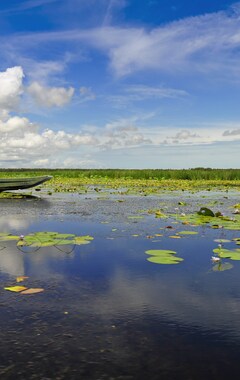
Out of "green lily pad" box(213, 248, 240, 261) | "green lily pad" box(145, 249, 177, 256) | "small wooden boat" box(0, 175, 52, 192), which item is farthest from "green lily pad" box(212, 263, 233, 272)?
"small wooden boat" box(0, 175, 52, 192)

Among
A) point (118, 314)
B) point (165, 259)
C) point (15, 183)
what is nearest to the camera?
point (118, 314)

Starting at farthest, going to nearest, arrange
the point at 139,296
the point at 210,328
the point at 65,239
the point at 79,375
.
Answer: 1. the point at 65,239
2. the point at 139,296
3. the point at 210,328
4. the point at 79,375

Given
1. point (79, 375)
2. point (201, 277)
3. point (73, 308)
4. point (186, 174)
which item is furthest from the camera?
point (186, 174)

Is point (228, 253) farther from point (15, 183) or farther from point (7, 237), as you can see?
point (15, 183)

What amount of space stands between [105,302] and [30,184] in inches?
621

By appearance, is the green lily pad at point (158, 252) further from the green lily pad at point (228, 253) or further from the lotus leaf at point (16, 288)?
the lotus leaf at point (16, 288)

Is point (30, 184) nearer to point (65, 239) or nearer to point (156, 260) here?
point (65, 239)

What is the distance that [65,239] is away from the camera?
6750 millimetres

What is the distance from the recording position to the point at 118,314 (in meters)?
3.33

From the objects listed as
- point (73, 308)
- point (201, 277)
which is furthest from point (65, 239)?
point (73, 308)

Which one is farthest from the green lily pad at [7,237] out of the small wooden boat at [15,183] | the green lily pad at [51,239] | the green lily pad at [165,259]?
the small wooden boat at [15,183]

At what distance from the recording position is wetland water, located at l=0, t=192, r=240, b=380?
2477 millimetres

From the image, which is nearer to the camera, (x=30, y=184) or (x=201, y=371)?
(x=201, y=371)

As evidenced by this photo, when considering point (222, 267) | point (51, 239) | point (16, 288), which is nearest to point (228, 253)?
point (222, 267)
